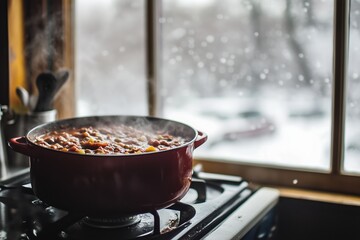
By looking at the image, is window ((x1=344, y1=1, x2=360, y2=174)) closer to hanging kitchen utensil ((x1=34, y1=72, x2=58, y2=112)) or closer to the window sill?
the window sill

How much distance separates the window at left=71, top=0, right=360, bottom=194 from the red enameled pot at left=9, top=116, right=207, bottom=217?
0.59 m

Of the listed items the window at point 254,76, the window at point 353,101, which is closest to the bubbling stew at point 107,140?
the window at point 254,76

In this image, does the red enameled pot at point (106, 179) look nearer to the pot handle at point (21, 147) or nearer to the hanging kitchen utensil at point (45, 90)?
the pot handle at point (21, 147)

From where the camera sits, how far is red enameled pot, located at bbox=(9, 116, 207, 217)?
978mm

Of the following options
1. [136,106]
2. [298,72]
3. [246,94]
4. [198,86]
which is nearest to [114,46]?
[136,106]

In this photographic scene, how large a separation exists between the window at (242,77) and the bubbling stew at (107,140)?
0.43 meters

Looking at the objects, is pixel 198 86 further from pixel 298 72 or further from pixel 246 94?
pixel 298 72

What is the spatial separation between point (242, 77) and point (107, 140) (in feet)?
1.90

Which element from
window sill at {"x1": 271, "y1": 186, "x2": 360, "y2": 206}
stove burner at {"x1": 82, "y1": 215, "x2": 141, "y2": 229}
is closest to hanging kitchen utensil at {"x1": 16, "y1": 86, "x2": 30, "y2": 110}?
stove burner at {"x1": 82, "y1": 215, "x2": 141, "y2": 229}

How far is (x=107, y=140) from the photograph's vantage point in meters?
1.19

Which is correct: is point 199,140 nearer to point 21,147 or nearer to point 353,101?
point 21,147

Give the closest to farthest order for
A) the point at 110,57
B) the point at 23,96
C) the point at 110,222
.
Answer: the point at 110,222 → the point at 23,96 → the point at 110,57

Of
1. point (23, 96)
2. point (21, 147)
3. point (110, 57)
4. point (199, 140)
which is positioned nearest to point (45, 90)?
point (23, 96)

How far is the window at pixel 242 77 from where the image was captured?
147cm
